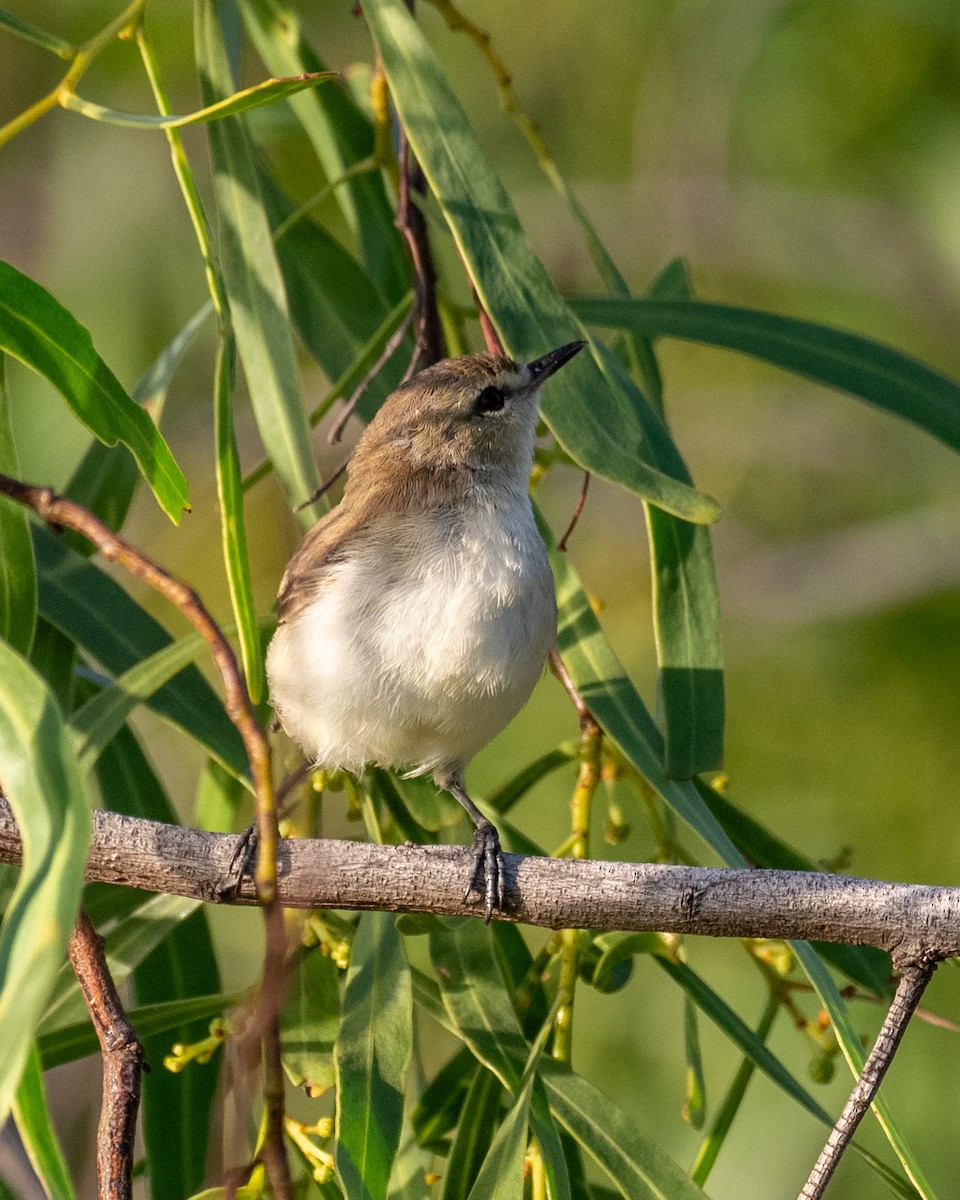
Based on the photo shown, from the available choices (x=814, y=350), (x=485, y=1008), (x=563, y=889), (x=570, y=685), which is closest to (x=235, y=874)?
(x=563, y=889)

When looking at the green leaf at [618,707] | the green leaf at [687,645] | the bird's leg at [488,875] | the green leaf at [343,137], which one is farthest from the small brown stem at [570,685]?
the green leaf at [343,137]

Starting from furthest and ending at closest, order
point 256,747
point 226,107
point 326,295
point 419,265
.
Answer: point 326,295, point 419,265, point 226,107, point 256,747

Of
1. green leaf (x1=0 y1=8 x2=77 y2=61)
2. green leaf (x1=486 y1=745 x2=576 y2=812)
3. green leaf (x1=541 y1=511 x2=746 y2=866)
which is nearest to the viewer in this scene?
green leaf (x1=0 y1=8 x2=77 y2=61)

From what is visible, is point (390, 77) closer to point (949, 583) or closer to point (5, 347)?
point (5, 347)

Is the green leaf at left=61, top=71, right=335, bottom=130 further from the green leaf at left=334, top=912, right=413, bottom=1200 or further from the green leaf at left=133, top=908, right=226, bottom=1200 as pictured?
the green leaf at left=133, top=908, right=226, bottom=1200

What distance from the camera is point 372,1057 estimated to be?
6.46 feet

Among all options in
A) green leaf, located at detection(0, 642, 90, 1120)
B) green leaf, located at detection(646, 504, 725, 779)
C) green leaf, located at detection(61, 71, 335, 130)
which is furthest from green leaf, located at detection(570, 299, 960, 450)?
green leaf, located at detection(0, 642, 90, 1120)

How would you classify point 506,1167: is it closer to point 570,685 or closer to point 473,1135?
point 473,1135

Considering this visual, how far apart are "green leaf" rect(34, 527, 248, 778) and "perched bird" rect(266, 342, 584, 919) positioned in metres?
0.17

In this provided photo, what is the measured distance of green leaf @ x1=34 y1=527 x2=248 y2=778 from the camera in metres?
2.34

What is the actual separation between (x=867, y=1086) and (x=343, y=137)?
6.90ft

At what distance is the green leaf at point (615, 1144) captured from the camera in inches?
76.7

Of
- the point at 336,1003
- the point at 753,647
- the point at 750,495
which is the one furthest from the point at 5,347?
A: the point at 750,495

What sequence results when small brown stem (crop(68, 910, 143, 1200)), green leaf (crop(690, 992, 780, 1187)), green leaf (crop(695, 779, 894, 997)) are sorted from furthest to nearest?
green leaf (crop(695, 779, 894, 997)), green leaf (crop(690, 992, 780, 1187)), small brown stem (crop(68, 910, 143, 1200))
